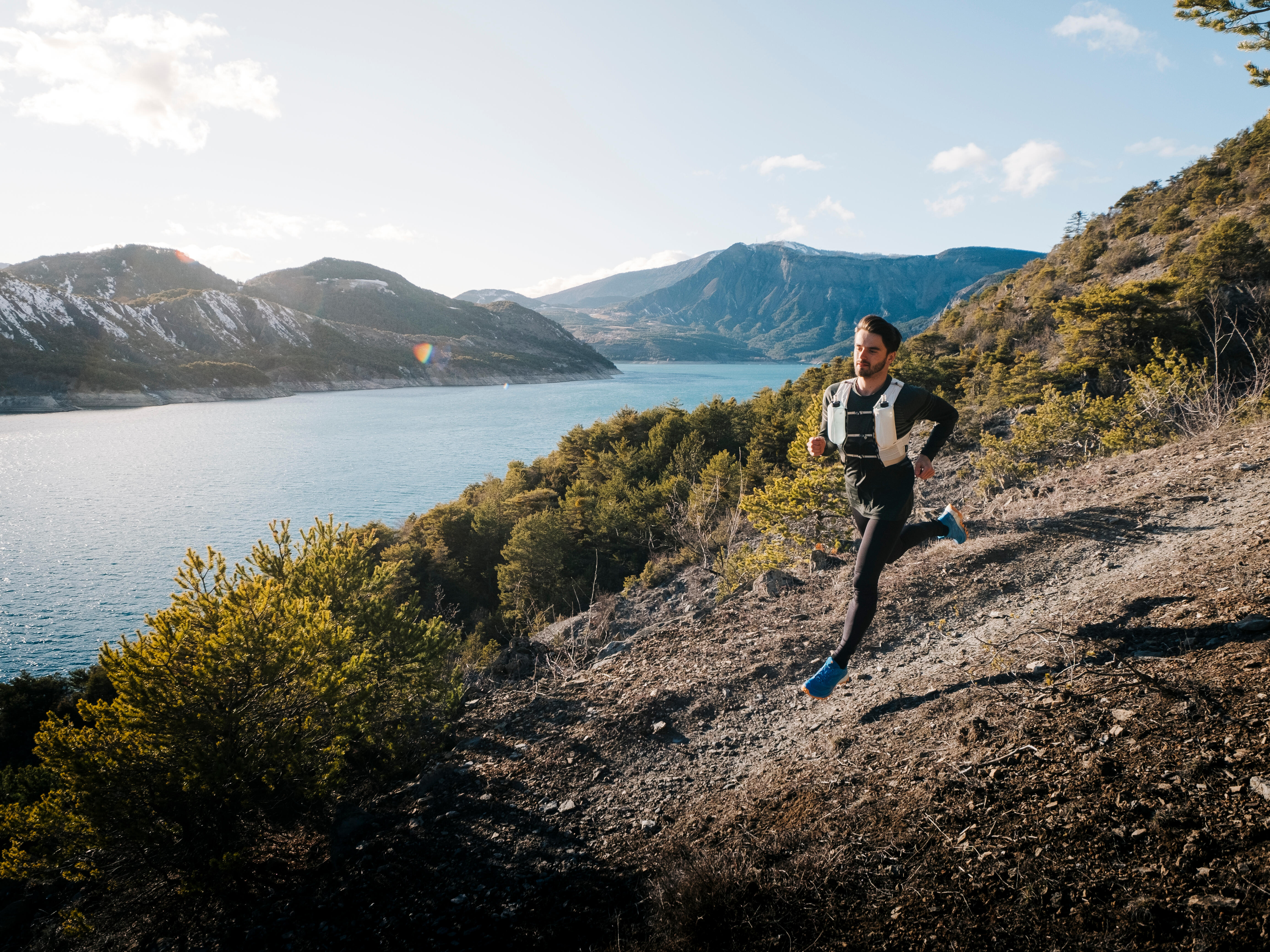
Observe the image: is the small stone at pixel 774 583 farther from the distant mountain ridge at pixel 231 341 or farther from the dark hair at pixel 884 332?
the distant mountain ridge at pixel 231 341

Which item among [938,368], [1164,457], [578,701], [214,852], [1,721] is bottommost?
[1,721]

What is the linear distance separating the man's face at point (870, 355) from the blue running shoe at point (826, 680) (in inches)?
69.9

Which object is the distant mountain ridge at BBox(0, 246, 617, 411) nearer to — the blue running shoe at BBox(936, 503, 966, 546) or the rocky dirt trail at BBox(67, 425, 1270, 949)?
the rocky dirt trail at BBox(67, 425, 1270, 949)

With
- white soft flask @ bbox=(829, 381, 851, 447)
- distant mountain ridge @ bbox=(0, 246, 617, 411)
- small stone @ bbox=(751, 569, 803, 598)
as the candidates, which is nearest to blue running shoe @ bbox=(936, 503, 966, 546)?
white soft flask @ bbox=(829, 381, 851, 447)

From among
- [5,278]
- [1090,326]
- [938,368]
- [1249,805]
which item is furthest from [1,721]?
[5,278]

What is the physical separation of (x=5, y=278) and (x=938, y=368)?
437 feet

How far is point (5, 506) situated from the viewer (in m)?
36.4

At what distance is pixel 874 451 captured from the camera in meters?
3.45

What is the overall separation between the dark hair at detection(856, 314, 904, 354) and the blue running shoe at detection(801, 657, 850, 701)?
6.30 feet

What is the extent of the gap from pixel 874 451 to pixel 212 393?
113m

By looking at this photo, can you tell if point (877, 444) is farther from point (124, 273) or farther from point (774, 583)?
point (124, 273)

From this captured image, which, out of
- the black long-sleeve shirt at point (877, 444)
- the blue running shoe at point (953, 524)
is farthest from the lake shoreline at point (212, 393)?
the blue running shoe at point (953, 524)

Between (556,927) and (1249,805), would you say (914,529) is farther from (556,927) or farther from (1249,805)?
(556,927)

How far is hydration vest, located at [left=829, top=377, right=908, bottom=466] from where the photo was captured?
3.33 m
